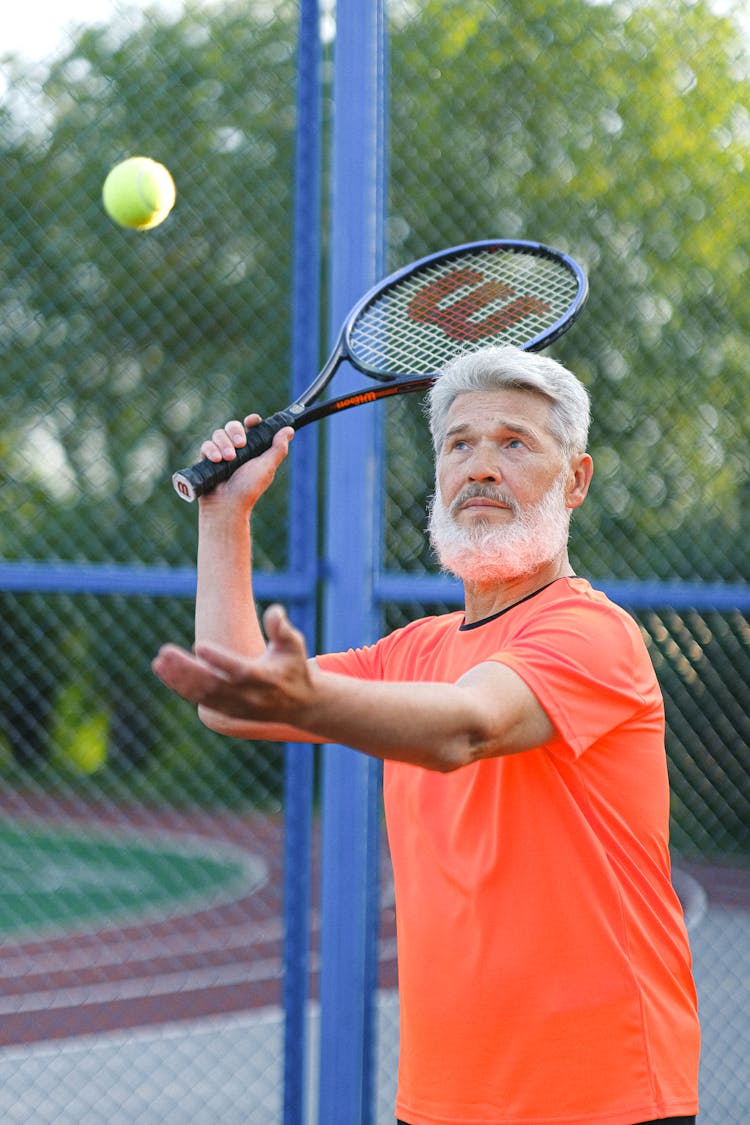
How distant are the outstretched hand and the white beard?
72cm

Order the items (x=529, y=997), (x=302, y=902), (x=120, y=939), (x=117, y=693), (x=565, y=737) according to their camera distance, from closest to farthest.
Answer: (x=565, y=737)
(x=529, y=997)
(x=302, y=902)
(x=120, y=939)
(x=117, y=693)

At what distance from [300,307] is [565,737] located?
6.69 ft

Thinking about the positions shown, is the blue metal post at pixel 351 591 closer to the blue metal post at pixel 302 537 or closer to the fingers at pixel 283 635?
the blue metal post at pixel 302 537

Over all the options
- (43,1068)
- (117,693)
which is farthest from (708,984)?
(117,693)

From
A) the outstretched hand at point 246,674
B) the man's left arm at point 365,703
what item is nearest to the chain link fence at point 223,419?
the man's left arm at point 365,703

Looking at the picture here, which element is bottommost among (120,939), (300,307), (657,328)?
(120,939)

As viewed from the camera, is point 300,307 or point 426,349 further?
point 300,307

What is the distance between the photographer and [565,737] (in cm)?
165

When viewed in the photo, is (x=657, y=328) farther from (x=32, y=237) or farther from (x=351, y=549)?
(x=351, y=549)

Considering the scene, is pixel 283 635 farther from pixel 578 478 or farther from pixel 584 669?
pixel 578 478

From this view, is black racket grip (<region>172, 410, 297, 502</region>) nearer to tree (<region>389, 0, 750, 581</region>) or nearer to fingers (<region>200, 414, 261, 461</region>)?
fingers (<region>200, 414, 261, 461</region>)

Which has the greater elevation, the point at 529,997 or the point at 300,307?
the point at 300,307

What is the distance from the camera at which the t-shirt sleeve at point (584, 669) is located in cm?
164

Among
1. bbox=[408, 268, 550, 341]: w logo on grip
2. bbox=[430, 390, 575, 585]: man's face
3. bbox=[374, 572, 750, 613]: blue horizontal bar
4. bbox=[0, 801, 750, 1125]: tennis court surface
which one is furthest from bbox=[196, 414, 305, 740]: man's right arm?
bbox=[0, 801, 750, 1125]: tennis court surface
